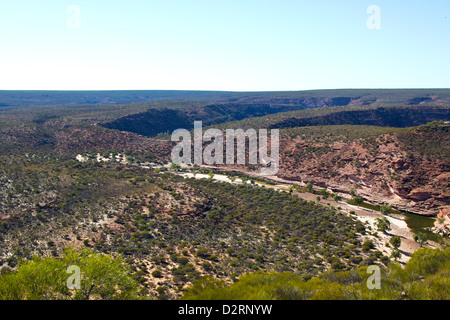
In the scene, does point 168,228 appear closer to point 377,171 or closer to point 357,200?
point 357,200

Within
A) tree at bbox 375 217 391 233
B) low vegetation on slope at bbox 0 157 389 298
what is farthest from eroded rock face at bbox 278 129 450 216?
low vegetation on slope at bbox 0 157 389 298

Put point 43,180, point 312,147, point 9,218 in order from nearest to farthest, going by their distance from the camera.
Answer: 1. point 9,218
2. point 43,180
3. point 312,147

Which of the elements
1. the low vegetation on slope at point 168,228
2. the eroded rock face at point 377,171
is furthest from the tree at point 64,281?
the eroded rock face at point 377,171

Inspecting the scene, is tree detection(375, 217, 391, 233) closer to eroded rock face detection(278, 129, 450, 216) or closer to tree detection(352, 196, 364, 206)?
tree detection(352, 196, 364, 206)

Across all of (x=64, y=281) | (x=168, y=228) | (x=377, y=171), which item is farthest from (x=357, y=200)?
(x=64, y=281)

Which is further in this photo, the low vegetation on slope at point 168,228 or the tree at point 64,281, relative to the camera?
the low vegetation on slope at point 168,228

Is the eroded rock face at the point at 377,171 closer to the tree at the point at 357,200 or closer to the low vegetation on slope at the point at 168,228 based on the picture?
the tree at the point at 357,200

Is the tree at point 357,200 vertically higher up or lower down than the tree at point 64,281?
lower down
